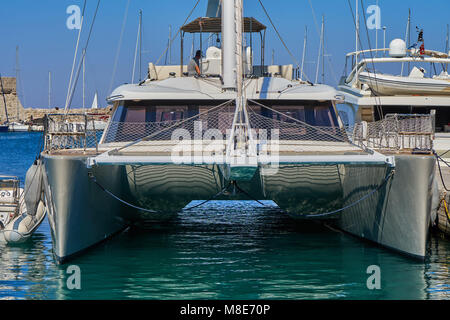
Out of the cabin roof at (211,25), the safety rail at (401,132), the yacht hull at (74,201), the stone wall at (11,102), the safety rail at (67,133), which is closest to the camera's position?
the yacht hull at (74,201)

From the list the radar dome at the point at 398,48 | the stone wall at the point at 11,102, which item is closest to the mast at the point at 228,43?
the radar dome at the point at 398,48

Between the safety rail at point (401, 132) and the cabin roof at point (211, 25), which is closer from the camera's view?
the safety rail at point (401, 132)

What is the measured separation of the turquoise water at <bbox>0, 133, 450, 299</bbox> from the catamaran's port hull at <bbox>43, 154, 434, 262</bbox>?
31 cm

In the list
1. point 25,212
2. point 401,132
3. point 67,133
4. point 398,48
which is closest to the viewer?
point 67,133

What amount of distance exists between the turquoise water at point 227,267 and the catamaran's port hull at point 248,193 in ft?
1.03

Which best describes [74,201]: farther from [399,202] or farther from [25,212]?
[399,202]

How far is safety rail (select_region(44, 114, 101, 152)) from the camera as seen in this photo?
342 inches

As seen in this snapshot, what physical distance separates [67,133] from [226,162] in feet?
7.88

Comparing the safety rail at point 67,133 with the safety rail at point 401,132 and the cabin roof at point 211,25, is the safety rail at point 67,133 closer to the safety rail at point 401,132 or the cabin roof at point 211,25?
the safety rail at point 401,132

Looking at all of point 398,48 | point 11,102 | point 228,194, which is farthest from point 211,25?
point 11,102

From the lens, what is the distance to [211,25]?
12.3 metres

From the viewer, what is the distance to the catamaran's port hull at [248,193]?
8477 millimetres

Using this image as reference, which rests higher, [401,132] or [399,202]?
[401,132]
